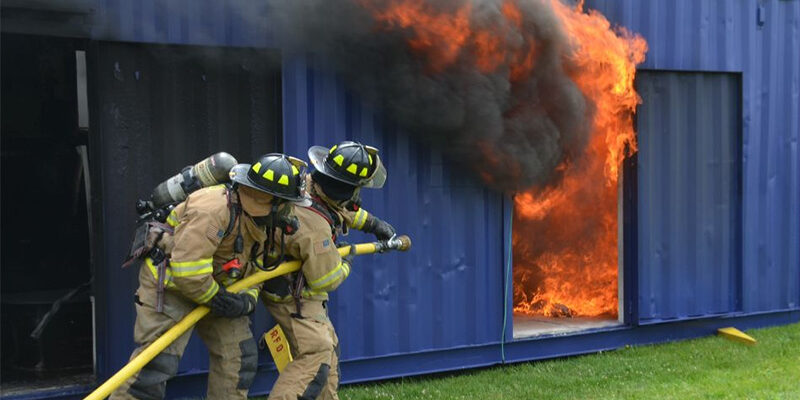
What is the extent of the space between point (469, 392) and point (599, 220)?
9.66 ft

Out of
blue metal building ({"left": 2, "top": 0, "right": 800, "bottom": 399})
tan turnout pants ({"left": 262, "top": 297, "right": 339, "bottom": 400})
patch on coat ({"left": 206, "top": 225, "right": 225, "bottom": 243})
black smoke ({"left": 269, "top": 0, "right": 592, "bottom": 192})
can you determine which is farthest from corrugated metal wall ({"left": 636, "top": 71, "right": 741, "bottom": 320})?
patch on coat ({"left": 206, "top": 225, "right": 225, "bottom": 243})

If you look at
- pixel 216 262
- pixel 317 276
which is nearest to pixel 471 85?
pixel 317 276

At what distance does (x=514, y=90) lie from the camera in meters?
7.89

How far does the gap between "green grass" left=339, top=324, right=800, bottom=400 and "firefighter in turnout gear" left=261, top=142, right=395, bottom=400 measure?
1386 mm

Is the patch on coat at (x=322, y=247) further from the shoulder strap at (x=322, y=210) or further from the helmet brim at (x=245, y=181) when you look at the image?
the helmet brim at (x=245, y=181)

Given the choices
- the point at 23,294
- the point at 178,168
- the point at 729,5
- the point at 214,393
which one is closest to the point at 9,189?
the point at 23,294

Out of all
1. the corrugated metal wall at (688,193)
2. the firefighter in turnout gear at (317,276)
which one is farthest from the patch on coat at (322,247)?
the corrugated metal wall at (688,193)

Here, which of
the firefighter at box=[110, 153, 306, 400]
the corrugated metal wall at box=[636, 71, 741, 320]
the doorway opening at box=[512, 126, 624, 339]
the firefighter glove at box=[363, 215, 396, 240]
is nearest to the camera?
the firefighter at box=[110, 153, 306, 400]

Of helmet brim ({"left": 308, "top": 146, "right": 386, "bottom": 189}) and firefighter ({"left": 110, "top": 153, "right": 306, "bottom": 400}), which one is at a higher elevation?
helmet brim ({"left": 308, "top": 146, "right": 386, "bottom": 189})

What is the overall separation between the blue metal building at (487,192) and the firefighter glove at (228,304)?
137 centimetres

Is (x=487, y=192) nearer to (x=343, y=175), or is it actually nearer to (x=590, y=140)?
(x=590, y=140)

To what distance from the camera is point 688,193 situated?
940 centimetres

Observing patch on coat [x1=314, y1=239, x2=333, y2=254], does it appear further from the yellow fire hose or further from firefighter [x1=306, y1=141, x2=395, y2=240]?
firefighter [x1=306, y1=141, x2=395, y2=240]

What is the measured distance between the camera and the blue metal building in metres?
6.58
